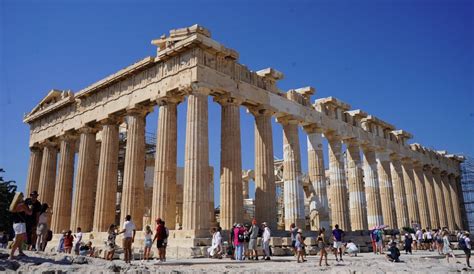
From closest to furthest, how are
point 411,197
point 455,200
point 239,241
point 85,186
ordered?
point 239,241
point 85,186
point 411,197
point 455,200

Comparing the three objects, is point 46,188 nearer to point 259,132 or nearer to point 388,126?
point 259,132

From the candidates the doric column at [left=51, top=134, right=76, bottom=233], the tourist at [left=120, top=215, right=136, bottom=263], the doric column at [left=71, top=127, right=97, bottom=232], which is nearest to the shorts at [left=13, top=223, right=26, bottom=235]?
the tourist at [left=120, top=215, right=136, bottom=263]

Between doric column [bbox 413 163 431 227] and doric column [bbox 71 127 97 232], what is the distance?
30.6 m

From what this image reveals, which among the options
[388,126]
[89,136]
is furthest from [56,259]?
[388,126]

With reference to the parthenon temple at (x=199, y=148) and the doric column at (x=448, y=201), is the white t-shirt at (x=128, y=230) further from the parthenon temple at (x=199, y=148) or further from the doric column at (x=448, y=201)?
the doric column at (x=448, y=201)

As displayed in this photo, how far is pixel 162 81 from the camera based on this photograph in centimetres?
2386

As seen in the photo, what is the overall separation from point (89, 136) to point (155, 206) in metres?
10.1

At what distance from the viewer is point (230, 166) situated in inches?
901

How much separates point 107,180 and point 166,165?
584 cm

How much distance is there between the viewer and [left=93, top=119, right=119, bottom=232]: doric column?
25.7 meters

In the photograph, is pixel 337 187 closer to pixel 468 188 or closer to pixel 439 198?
pixel 439 198

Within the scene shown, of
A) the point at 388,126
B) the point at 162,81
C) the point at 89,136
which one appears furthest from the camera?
the point at 388,126

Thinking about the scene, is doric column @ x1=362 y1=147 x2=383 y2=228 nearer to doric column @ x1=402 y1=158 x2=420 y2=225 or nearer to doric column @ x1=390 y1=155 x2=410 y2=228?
doric column @ x1=390 y1=155 x2=410 y2=228

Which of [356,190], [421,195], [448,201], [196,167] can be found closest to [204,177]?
[196,167]
